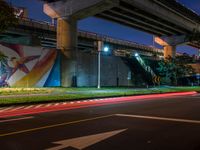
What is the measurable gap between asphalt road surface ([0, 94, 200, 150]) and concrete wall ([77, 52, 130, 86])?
32518 mm

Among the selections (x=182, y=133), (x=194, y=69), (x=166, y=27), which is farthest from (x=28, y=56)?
(x=194, y=69)

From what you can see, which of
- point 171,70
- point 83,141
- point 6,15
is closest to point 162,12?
point 171,70

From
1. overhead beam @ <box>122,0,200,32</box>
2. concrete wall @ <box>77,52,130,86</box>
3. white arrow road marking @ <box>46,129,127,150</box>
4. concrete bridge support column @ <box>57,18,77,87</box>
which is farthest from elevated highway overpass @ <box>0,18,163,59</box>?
white arrow road marking @ <box>46,129,127,150</box>

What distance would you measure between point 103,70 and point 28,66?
1427 centimetres

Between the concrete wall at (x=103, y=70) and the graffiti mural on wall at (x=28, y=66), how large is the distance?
4084 mm

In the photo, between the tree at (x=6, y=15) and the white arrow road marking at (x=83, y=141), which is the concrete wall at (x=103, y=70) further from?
the white arrow road marking at (x=83, y=141)

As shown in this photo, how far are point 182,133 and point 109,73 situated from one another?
137ft

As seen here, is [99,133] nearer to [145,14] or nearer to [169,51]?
[145,14]

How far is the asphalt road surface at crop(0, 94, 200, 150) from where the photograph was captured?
908 cm

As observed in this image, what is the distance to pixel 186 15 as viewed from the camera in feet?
219

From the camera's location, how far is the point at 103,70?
51438 mm

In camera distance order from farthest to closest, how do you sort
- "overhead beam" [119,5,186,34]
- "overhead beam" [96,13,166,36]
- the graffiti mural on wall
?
"overhead beam" [96,13,166,36] → "overhead beam" [119,5,186,34] → the graffiti mural on wall

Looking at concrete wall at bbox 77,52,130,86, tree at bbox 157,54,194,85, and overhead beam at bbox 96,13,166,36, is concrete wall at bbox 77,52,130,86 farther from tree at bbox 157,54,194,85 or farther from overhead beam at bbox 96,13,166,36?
tree at bbox 157,54,194,85

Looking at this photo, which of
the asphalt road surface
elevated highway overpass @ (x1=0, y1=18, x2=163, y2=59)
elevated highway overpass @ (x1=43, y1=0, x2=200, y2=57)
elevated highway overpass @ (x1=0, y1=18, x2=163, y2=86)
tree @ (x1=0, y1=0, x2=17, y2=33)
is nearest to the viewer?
the asphalt road surface
